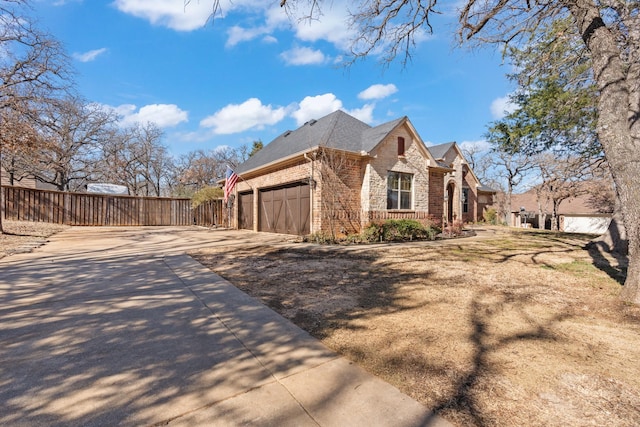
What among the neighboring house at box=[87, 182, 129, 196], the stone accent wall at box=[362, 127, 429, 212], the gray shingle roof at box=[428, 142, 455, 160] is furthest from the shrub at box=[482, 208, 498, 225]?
the neighboring house at box=[87, 182, 129, 196]

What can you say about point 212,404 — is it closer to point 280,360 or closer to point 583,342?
point 280,360

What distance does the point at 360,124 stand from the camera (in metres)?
14.4

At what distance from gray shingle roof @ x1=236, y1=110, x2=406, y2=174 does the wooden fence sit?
847cm

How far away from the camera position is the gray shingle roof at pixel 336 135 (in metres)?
11.6

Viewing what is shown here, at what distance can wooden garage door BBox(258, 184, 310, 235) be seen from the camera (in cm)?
1164

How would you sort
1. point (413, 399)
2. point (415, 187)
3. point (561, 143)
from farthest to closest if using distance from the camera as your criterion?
point (415, 187) < point (561, 143) < point (413, 399)

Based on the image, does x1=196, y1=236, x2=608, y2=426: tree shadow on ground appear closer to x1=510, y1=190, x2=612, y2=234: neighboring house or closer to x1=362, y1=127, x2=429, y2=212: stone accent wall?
x1=362, y1=127, x2=429, y2=212: stone accent wall

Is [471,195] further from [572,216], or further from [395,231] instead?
[572,216]

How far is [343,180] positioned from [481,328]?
8565 millimetres

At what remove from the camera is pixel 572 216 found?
107 ft

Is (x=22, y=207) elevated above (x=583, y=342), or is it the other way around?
(x=22, y=207)

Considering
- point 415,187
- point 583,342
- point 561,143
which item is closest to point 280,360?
point 583,342

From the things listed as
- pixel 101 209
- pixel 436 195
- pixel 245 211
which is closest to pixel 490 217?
pixel 436 195

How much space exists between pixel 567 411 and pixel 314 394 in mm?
1562
